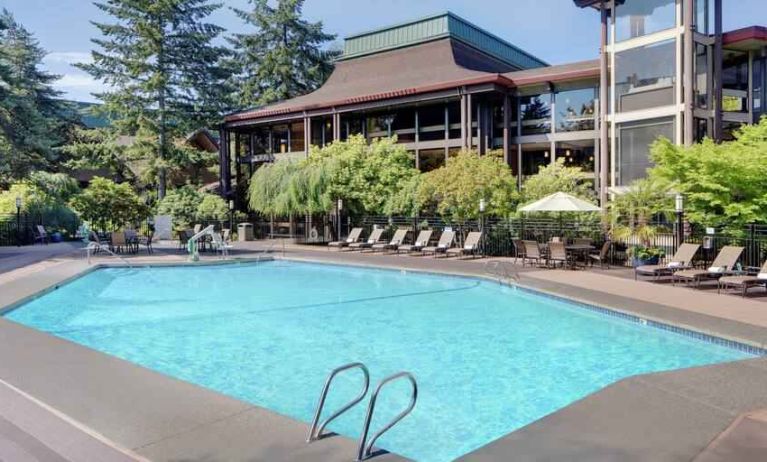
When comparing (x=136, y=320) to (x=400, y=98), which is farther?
(x=400, y=98)

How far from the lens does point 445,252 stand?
58.0ft

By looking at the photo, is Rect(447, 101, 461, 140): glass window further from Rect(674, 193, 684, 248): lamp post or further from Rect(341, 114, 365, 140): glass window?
Rect(674, 193, 684, 248): lamp post

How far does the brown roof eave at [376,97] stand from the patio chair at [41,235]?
1066 cm

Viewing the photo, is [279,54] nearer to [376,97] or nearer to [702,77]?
Answer: [376,97]

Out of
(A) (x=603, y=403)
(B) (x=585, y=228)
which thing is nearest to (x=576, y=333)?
(A) (x=603, y=403)

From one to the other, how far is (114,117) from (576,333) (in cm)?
3381

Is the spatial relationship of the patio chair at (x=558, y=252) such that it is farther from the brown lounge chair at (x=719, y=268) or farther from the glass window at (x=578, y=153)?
the glass window at (x=578, y=153)

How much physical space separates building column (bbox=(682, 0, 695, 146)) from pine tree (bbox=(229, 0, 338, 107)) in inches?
1070

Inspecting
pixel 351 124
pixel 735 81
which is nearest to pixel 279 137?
pixel 351 124

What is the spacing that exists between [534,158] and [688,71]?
28.2ft

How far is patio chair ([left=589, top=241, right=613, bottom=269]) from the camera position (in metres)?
14.4

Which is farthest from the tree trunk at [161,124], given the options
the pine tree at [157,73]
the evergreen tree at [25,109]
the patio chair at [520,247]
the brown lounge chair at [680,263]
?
the brown lounge chair at [680,263]

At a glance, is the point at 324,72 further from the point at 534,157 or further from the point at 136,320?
the point at 136,320

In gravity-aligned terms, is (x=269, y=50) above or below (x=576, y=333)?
above
